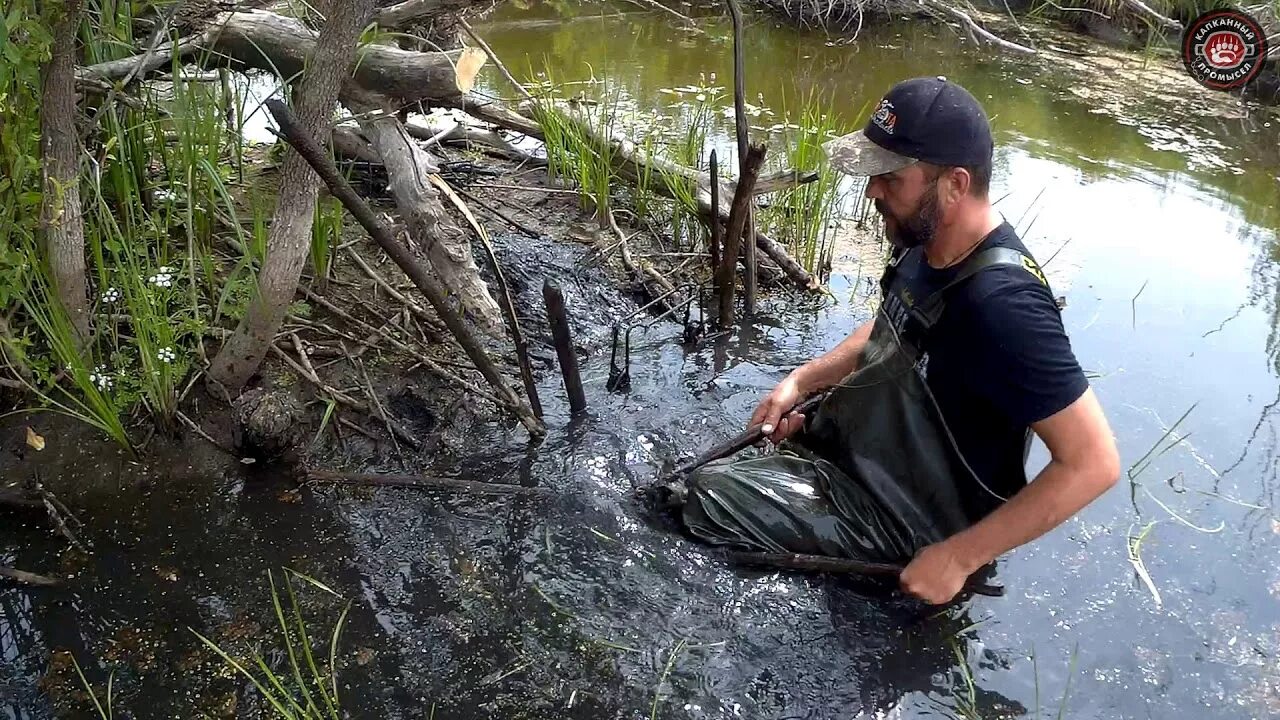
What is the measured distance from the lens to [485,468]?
3.24 metres

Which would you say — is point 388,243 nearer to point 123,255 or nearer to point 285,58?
point 123,255

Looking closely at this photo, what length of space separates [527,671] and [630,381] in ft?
5.37

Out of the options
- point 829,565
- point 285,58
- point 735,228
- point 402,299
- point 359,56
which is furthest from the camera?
point 735,228

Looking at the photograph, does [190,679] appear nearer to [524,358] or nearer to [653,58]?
[524,358]

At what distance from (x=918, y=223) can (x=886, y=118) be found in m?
0.31

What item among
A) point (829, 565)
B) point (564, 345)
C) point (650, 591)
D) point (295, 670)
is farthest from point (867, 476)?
point (295, 670)

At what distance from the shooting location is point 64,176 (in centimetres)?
278

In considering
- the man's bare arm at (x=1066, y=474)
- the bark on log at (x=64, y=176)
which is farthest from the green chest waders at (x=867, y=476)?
the bark on log at (x=64, y=176)

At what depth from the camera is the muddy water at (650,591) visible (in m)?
2.42

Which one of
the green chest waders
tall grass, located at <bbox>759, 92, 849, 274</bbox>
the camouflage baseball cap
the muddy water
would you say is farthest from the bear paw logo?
the green chest waders

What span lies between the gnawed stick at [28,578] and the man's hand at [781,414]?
7.34 feet

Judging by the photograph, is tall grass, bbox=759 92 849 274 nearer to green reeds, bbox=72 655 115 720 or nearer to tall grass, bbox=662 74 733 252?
tall grass, bbox=662 74 733 252

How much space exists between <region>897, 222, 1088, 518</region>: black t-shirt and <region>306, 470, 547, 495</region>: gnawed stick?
4.79ft

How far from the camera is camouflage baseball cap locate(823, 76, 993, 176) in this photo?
7.86 feet
